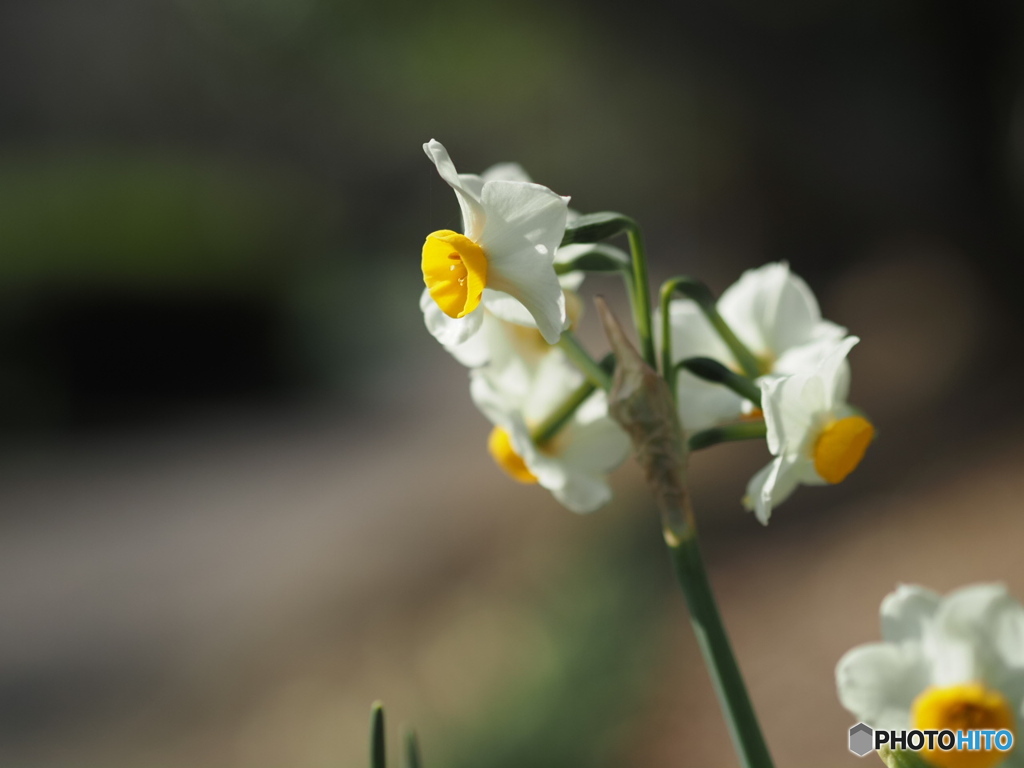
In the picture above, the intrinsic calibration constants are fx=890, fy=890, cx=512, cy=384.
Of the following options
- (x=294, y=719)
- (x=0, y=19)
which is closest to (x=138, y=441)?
(x=294, y=719)

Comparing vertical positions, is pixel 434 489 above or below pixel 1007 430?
above

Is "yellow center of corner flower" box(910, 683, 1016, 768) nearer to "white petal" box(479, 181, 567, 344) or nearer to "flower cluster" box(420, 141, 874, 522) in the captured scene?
"flower cluster" box(420, 141, 874, 522)

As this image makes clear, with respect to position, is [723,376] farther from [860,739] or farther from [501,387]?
[860,739]

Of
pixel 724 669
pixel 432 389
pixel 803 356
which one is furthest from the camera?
pixel 432 389

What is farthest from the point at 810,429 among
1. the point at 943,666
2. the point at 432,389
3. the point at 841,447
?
the point at 432,389

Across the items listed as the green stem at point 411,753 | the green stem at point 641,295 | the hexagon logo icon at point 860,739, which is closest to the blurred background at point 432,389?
the hexagon logo icon at point 860,739

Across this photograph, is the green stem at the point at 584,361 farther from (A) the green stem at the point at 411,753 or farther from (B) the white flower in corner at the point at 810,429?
(A) the green stem at the point at 411,753

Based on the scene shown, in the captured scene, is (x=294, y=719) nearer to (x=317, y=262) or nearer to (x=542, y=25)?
(x=542, y=25)

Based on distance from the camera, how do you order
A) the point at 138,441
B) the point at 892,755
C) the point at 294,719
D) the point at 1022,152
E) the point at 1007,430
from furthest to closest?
the point at 138,441
the point at 1022,152
the point at 1007,430
the point at 294,719
the point at 892,755
